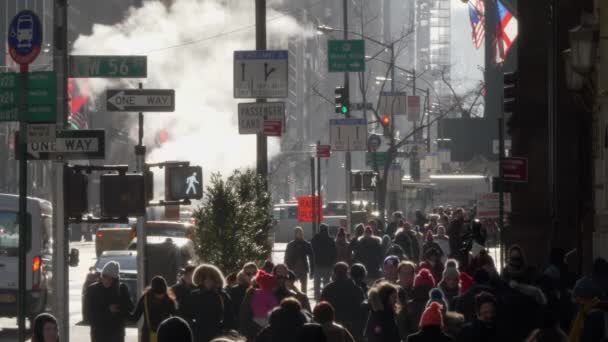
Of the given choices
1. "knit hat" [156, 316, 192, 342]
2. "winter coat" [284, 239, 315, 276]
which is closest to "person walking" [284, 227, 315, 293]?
"winter coat" [284, 239, 315, 276]

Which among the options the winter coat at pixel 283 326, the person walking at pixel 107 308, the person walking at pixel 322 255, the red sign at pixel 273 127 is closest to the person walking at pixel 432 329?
the winter coat at pixel 283 326

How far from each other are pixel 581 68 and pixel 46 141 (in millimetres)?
7898

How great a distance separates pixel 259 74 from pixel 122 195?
9281 mm

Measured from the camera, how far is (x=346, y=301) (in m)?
15.5

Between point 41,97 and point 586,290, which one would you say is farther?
point 41,97

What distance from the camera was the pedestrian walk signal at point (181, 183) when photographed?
1529 cm

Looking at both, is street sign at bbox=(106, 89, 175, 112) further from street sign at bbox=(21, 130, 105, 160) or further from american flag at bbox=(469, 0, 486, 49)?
american flag at bbox=(469, 0, 486, 49)

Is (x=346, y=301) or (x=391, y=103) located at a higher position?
(x=391, y=103)

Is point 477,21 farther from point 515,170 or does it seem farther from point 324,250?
point 515,170

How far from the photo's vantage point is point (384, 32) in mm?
172000

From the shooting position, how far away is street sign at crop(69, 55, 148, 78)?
15102 mm

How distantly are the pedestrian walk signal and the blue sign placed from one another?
2843 millimetres

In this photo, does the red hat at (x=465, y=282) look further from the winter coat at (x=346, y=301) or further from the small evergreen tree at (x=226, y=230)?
the small evergreen tree at (x=226, y=230)

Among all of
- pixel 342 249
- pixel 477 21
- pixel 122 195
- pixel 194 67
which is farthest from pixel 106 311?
pixel 194 67
